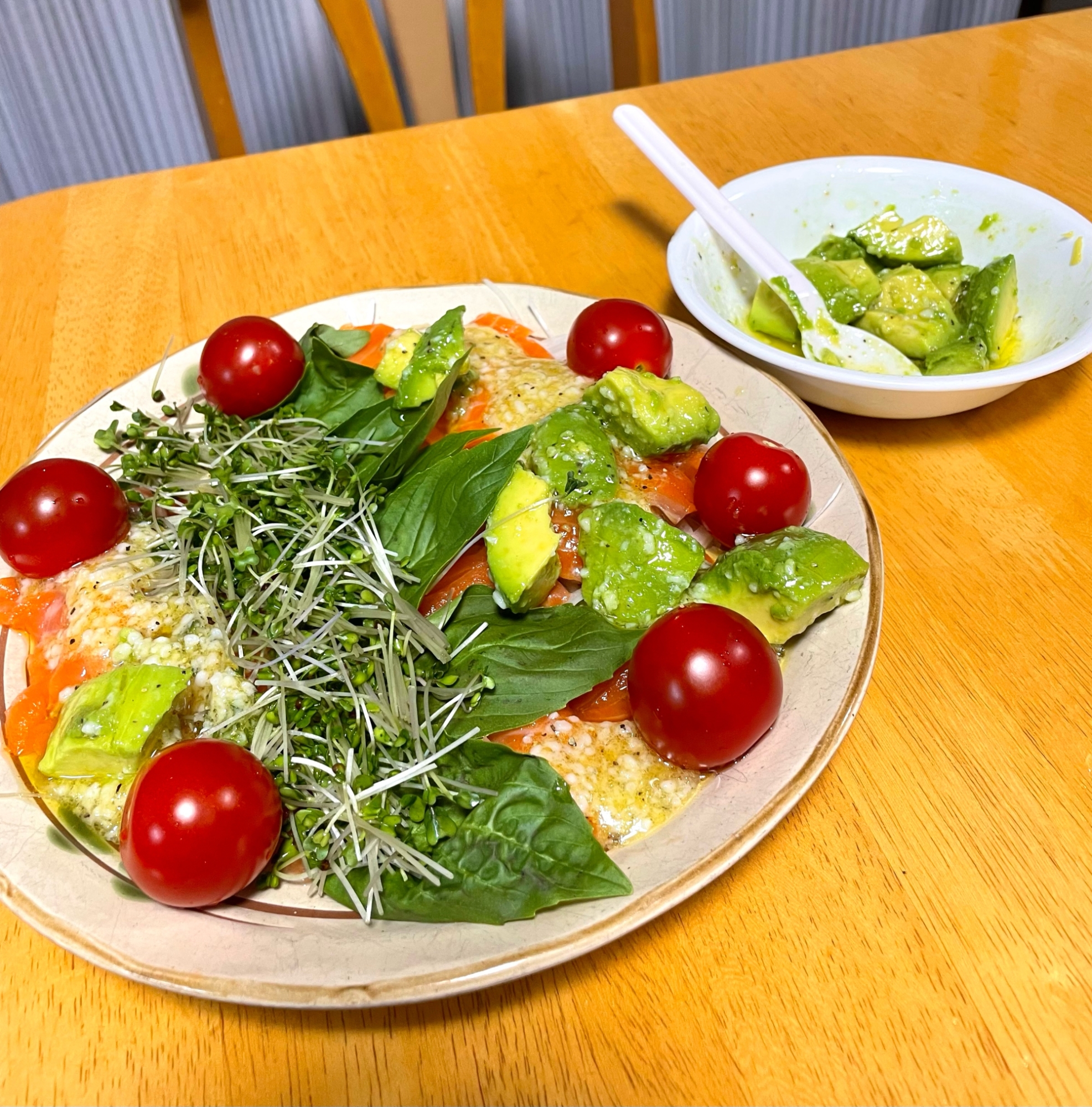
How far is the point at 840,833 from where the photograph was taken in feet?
3.93

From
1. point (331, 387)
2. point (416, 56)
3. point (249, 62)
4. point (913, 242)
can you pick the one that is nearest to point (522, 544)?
point (331, 387)

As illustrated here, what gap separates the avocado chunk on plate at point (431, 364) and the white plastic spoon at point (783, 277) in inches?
25.4

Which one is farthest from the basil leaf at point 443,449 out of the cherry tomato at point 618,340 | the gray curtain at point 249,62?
the gray curtain at point 249,62

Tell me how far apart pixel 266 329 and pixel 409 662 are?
2.56ft

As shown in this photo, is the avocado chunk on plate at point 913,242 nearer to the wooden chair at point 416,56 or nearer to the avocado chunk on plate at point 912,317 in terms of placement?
the avocado chunk on plate at point 912,317

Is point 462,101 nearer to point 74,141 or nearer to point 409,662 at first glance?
point 74,141

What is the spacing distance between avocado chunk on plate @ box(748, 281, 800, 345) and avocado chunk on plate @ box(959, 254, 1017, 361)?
34 centimetres

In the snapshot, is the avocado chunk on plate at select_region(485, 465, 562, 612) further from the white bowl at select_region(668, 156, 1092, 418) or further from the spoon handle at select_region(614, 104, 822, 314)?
the spoon handle at select_region(614, 104, 822, 314)

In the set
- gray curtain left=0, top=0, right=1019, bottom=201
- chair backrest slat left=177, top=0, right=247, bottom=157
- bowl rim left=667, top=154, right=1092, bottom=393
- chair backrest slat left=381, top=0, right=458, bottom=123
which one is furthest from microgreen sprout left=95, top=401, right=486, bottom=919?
gray curtain left=0, top=0, right=1019, bottom=201

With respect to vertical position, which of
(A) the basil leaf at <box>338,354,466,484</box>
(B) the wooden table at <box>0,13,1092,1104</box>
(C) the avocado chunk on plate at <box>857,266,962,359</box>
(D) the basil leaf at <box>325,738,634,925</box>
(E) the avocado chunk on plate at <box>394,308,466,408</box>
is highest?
(E) the avocado chunk on plate at <box>394,308,466,408</box>

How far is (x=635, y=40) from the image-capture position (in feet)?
11.1

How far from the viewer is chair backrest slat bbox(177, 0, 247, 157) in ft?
9.95

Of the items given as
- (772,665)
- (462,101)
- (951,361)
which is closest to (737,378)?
(951,361)

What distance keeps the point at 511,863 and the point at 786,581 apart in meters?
0.51
